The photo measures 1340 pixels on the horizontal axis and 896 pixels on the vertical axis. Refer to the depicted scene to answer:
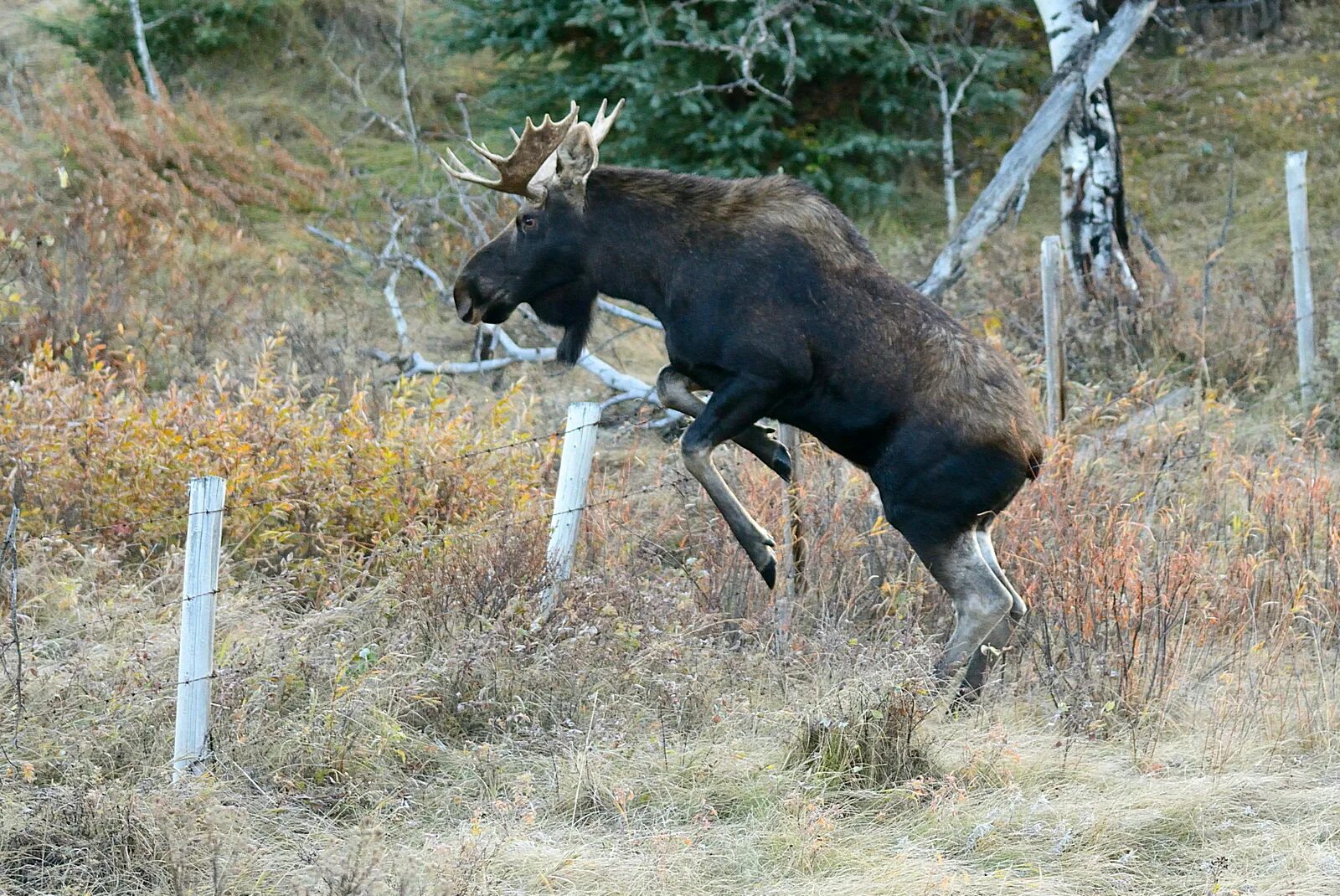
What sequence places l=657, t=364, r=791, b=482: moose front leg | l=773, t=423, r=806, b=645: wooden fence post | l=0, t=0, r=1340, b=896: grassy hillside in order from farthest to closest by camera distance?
l=773, t=423, r=806, b=645: wooden fence post < l=657, t=364, r=791, b=482: moose front leg < l=0, t=0, r=1340, b=896: grassy hillside

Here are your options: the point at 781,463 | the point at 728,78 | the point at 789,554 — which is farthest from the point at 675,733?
the point at 728,78

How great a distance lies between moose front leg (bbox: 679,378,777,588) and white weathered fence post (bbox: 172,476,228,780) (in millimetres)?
1740

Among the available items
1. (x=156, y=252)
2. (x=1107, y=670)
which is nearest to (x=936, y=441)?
(x=1107, y=670)

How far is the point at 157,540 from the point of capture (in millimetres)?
7512

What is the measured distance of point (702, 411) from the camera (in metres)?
5.70

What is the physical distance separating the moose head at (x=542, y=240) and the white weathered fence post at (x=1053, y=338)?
366 cm

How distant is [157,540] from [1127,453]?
575cm

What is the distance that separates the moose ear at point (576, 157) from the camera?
5.84 metres

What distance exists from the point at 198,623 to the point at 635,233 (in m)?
2.29

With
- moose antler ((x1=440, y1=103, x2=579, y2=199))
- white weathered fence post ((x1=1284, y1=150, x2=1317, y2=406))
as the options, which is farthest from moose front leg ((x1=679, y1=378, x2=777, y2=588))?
white weathered fence post ((x1=1284, y1=150, x2=1317, y2=406))

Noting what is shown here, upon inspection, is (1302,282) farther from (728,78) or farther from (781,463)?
(781,463)

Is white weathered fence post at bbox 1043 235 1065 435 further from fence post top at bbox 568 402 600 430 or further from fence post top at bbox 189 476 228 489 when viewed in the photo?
fence post top at bbox 189 476 228 489

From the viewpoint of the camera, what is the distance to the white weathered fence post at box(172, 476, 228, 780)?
5043 mm

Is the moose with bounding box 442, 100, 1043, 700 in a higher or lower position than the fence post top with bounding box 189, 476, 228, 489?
higher
